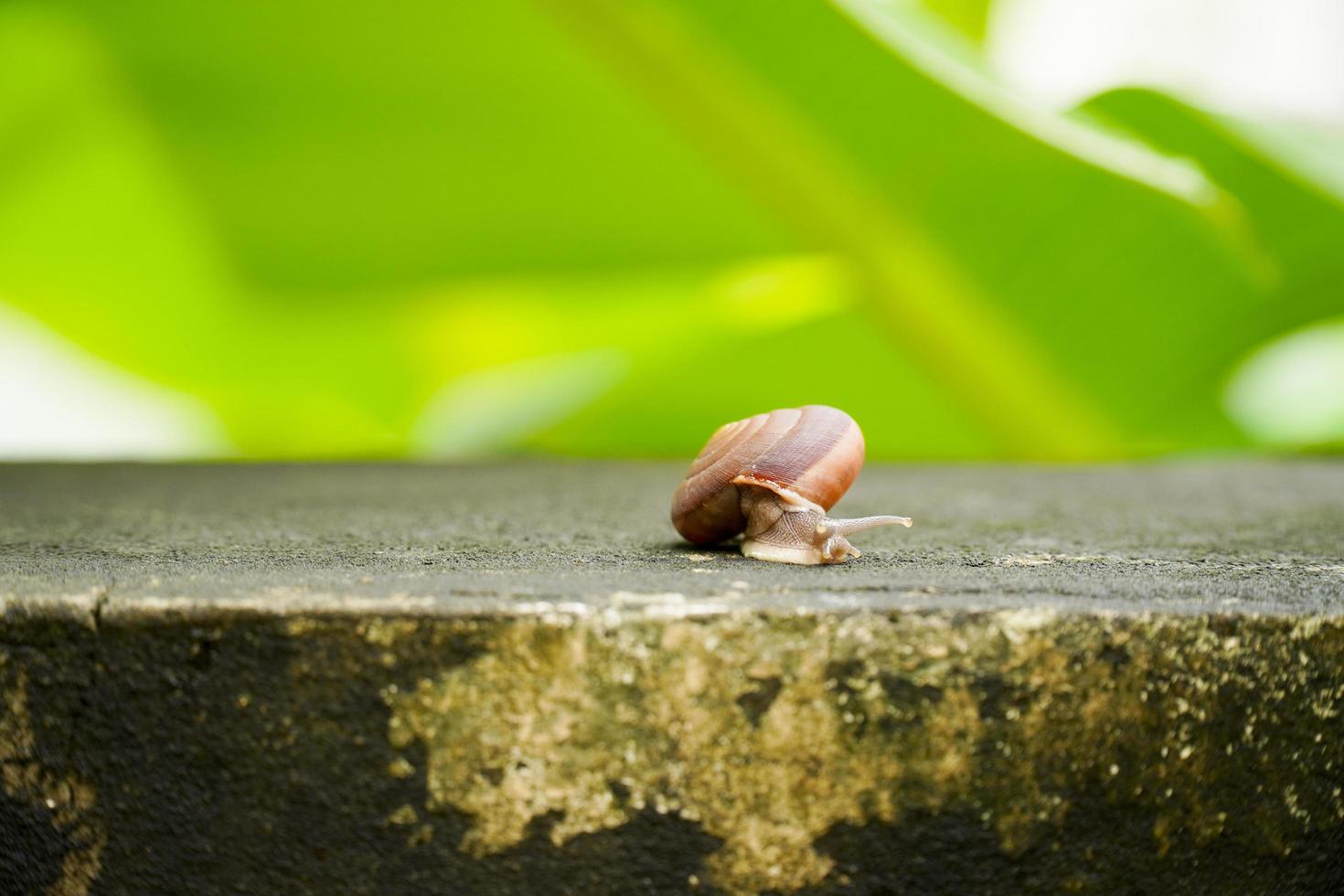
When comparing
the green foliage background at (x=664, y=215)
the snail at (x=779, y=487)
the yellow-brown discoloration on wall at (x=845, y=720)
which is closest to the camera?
the yellow-brown discoloration on wall at (x=845, y=720)

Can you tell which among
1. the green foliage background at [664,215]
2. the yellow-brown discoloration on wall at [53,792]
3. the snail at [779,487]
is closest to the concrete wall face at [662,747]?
the yellow-brown discoloration on wall at [53,792]

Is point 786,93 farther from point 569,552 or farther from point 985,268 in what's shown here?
point 569,552

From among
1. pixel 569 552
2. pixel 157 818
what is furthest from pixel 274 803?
pixel 569 552

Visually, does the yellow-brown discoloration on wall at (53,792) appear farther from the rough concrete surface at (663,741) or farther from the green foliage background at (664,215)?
the green foliage background at (664,215)

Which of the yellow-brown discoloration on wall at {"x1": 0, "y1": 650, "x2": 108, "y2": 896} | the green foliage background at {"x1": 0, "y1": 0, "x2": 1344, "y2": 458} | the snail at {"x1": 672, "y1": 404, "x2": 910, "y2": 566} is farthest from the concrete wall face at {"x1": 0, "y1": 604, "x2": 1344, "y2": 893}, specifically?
the green foliage background at {"x1": 0, "y1": 0, "x2": 1344, "y2": 458}

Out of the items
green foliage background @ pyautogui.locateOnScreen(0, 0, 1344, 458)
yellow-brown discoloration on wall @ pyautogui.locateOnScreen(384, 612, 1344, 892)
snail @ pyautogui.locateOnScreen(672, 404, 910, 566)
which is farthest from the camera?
green foliage background @ pyautogui.locateOnScreen(0, 0, 1344, 458)

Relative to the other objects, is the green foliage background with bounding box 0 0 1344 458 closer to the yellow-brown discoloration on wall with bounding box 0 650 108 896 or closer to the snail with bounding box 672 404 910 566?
the snail with bounding box 672 404 910 566

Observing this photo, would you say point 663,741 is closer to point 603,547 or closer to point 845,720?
point 845,720
